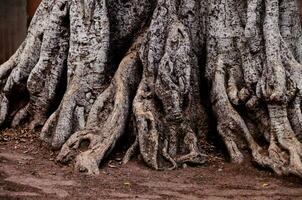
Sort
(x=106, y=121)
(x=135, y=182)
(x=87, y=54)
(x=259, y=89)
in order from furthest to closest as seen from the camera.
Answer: (x=87, y=54)
(x=106, y=121)
(x=259, y=89)
(x=135, y=182)

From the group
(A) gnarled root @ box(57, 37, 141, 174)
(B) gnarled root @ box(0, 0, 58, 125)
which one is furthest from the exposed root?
(B) gnarled root @ box(0, 0, 58, 125)

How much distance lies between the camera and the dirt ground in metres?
4.95

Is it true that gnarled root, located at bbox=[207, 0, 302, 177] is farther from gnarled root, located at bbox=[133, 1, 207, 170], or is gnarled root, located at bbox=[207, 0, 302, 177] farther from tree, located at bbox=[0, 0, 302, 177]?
gnarled root, located at bbox=[133, 1, 207, 170]

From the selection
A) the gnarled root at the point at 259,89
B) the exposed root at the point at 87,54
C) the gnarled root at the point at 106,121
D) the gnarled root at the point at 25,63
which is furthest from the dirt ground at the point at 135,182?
the gnarled root at the point at 25,63

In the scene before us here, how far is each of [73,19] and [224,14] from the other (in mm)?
1585

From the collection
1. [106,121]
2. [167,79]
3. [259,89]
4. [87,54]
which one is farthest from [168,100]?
[87,54]

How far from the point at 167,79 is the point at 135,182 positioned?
1.20 m

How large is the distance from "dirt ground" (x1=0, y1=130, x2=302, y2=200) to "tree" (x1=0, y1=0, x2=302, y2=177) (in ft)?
0.45

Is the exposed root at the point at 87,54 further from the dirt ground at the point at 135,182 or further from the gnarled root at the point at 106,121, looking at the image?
the dirt ground at the point at 135,182

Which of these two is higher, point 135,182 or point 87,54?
point 87,54

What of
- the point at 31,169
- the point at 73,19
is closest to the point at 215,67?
the point at 73,19

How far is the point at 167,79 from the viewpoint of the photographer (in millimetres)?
6074

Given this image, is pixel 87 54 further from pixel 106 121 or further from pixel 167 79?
pixel 167 79

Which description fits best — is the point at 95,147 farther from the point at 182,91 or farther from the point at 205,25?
the point at 205,25
